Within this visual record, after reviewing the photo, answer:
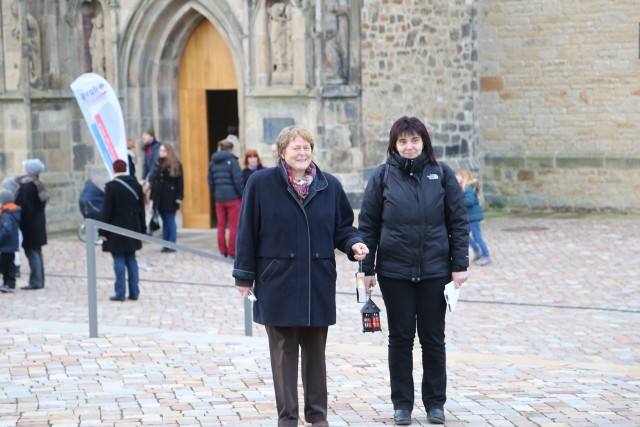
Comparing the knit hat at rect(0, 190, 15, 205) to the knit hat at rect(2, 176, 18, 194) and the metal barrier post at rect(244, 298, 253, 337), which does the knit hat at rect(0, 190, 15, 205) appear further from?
the metal barrier post at rect(244, 298, 253, 337)

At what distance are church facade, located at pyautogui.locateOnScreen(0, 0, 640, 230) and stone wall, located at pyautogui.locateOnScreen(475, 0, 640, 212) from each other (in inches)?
0.9

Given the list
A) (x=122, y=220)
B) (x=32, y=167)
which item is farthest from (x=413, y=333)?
(x=32, y=167)

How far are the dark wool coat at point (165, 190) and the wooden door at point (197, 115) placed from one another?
2.77 m

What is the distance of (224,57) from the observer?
19344 millimetres

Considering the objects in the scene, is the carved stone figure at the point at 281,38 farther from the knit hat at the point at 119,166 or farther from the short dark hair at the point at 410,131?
the short dark hair at the point at 410,131

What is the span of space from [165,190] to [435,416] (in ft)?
34.2

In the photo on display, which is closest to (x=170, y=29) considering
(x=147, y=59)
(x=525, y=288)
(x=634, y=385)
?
(x=147, y=59)

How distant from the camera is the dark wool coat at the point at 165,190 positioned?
1678 cm

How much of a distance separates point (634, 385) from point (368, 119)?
10.4m

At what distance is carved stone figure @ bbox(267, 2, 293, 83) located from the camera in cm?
1773

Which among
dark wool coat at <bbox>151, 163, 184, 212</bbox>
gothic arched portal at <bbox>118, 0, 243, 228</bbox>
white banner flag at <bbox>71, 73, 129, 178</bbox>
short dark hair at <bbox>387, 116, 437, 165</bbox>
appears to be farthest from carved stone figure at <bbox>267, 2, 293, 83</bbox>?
short dark hair at <bbox>387, 116, 437, 165</bbox>

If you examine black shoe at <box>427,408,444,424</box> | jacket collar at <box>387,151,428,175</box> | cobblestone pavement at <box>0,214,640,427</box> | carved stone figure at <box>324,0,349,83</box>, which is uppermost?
carved stone figure at <box>324,0,349,83</box>

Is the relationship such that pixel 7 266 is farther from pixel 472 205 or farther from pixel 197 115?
pixel 197 115

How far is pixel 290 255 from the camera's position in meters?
6.53
